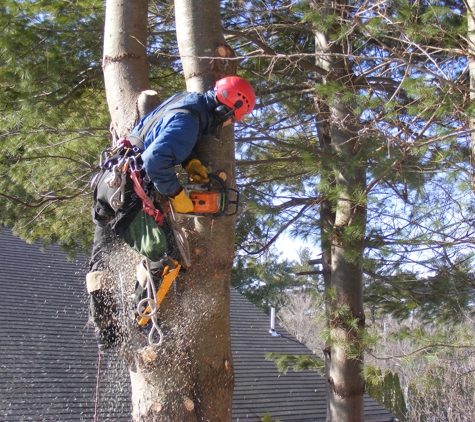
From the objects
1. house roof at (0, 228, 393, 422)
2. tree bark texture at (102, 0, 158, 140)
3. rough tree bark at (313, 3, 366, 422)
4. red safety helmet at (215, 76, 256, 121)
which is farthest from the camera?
house roof at (0, 228, 393, 422)

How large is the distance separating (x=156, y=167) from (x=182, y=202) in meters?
0.27

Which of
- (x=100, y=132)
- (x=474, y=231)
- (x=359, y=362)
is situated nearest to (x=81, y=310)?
(x=100, y=132)

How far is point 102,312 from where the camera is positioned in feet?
11.9

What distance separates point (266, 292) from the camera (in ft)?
82.5

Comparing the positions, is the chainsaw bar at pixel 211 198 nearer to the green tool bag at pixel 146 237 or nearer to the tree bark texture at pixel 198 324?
the tree bark texture at pixel 198 324

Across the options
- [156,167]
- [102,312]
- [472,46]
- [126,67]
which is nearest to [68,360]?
[102,312]

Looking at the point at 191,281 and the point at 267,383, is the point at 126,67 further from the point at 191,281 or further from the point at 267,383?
the point at 267,383

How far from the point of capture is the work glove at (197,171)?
3.23 meters

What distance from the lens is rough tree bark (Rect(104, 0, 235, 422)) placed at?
2.93 metres

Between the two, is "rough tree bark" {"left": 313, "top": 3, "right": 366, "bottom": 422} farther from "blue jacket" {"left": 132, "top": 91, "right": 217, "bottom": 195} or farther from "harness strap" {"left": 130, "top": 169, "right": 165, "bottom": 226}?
"harness strap" {"left": 130, "top": 169, "right": 165, "bottom": 226}

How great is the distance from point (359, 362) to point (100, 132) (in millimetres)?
3886

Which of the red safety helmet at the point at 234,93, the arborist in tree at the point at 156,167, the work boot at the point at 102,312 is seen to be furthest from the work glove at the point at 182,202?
the work boot at the point at 102,312

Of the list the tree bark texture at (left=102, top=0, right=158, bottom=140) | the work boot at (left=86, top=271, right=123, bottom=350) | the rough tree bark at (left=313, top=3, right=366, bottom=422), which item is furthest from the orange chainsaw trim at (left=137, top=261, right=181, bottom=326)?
the rough tree bark at (left=313, top=3, right=366, bottom=422)

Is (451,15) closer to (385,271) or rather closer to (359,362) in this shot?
(385,271)
